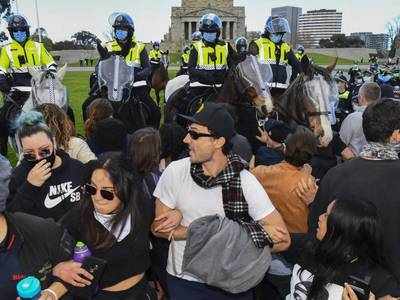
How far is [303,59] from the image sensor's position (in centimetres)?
589

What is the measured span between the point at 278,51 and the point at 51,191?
5.94 metres

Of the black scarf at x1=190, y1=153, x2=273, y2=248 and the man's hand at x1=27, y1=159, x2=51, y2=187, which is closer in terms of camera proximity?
the black scarf at x1=190, y1=153, x2=273, y2=248

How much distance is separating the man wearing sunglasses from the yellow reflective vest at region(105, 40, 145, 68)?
4.84m

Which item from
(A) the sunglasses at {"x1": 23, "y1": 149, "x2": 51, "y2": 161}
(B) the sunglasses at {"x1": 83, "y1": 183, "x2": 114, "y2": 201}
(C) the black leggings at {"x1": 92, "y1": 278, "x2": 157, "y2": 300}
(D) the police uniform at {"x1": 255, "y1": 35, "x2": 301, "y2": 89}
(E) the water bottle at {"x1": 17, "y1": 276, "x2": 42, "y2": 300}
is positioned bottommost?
(C) the black leggings at {"x1": 92, "y1": 278, "x2": 157, "y2": 300}

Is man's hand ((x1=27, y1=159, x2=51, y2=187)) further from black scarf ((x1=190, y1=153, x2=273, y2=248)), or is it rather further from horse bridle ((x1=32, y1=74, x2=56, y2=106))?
horse bridle ((x1=32, y1=74, x2=56, y2=106))

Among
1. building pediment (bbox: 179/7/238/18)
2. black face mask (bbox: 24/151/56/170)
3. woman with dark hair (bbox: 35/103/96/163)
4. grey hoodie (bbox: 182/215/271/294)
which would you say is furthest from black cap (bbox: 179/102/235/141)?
building pediment (bbox: 179/7/238/18)

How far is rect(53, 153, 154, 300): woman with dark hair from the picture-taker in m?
3.08

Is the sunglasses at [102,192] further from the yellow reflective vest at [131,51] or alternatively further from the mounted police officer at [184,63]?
the mounted police officer at [184,63]

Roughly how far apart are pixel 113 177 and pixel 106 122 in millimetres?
1638

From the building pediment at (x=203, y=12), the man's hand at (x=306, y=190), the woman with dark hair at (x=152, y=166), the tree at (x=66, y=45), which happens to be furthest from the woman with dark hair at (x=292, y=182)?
the tree at (x=66, y=45)

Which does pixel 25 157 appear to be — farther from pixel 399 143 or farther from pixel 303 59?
pixel 303 59

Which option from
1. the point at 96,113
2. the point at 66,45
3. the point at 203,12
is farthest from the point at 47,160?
the point at 66,45

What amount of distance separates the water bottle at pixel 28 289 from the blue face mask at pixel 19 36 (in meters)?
6.23

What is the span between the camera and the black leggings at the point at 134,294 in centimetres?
315
